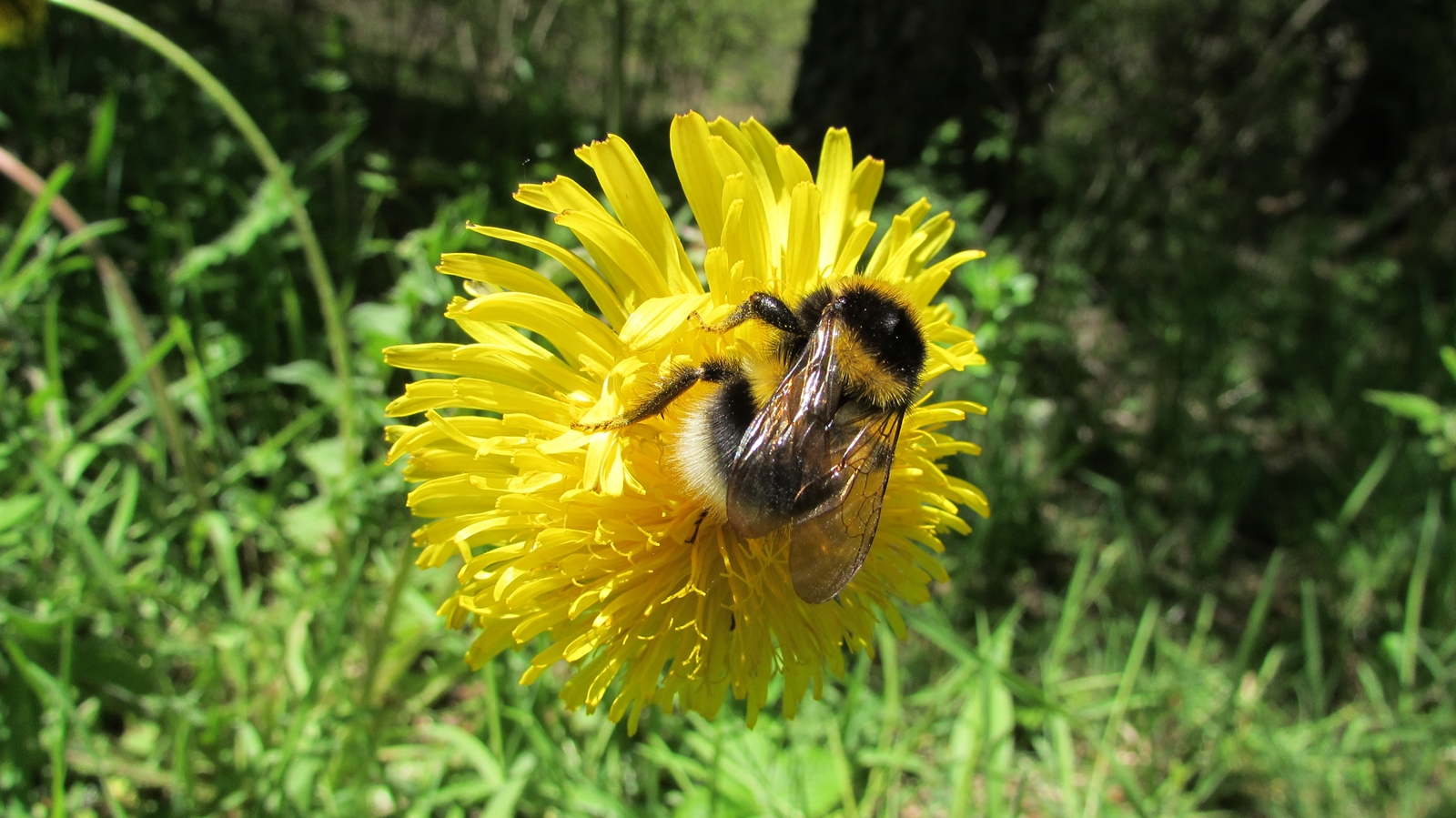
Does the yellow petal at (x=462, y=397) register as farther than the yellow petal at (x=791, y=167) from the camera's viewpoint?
No

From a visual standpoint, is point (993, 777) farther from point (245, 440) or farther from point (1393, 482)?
point (1393, 482)

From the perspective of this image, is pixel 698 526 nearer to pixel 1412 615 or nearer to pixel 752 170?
pixel 752 170

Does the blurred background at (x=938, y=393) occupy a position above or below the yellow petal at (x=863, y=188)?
below

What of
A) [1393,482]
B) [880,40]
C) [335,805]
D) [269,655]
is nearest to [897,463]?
[335,805]

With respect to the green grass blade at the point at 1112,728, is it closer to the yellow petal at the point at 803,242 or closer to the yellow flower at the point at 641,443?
the yellow flower at the point at 641,443

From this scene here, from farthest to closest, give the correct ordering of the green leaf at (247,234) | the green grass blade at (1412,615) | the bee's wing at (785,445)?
the green grass blade at (1412,615) < the green leaf at (247,234) < the bee's wing at (785,445)

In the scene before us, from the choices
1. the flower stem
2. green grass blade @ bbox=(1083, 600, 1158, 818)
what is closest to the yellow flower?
the flower stem

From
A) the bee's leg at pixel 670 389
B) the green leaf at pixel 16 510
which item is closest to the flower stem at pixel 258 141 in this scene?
the green leaf at pixel 16 510
